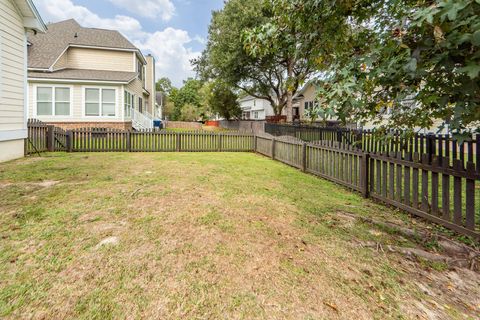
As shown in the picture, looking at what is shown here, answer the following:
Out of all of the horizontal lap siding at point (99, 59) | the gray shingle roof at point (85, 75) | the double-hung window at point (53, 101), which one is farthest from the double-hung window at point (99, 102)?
the horizontal lap siding at point (99, 59)

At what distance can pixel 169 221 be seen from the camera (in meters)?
3.67

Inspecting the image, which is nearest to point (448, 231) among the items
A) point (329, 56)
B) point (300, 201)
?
point (300, 201)

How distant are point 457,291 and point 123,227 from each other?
12.4ft

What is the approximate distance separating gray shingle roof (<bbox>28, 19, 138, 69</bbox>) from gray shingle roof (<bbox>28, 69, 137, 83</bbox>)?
61cm

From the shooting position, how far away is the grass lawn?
2082mm

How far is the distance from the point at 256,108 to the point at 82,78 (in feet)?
123

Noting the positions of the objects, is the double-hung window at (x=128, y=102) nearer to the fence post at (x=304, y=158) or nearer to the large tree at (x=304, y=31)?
the fence post at (x=304, y=158)

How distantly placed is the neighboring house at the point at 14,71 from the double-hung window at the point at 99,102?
733 cm

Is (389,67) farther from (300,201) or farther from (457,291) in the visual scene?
(300,201)

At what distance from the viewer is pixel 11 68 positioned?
8031 millimetres

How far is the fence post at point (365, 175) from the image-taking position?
5.33 metres

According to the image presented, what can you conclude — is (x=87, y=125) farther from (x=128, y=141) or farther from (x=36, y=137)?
(x=128, y=141)

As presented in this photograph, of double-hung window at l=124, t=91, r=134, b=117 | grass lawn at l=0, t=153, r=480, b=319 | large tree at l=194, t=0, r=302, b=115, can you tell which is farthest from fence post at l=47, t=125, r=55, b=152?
large tree at l=194, t=0, r=302, b=115

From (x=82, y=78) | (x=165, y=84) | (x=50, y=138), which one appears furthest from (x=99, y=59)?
(x=165, y=84)
